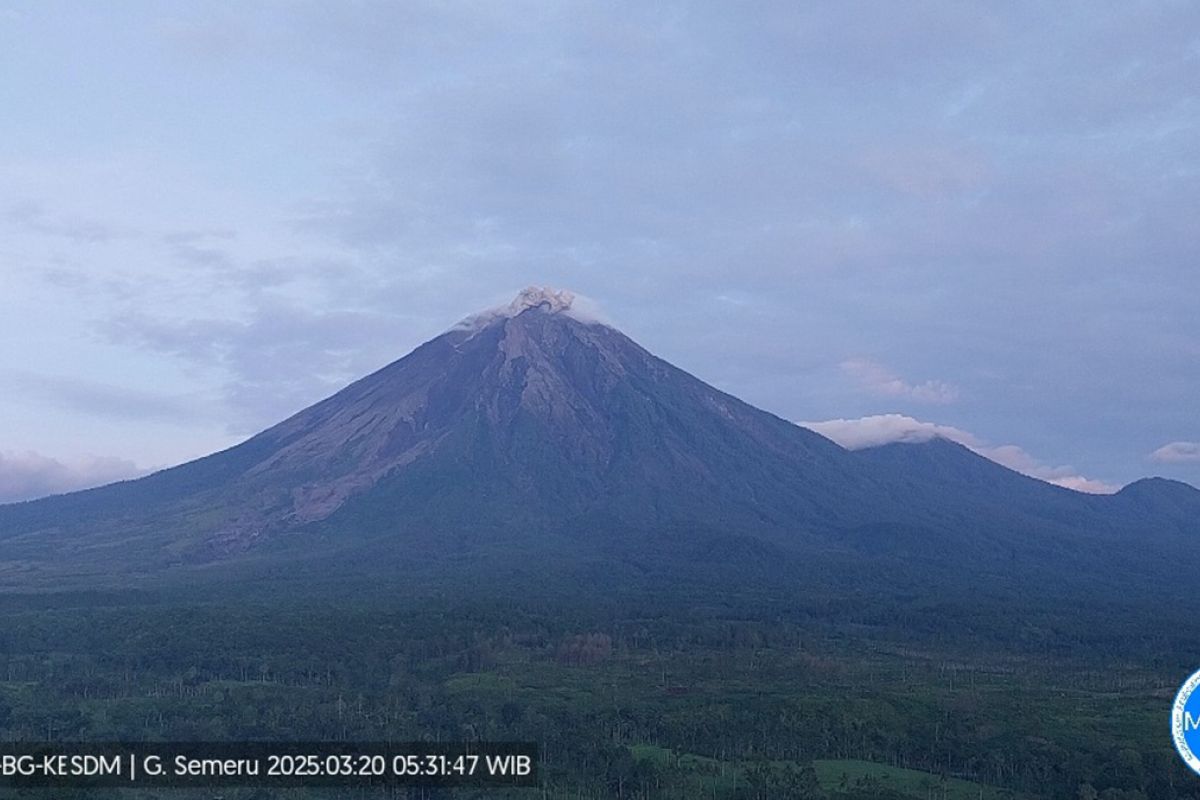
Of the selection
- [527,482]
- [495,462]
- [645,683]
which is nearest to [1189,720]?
[645,683]

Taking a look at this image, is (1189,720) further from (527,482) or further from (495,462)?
(495,462)

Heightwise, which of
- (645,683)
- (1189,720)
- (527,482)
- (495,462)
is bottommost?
(645,683)

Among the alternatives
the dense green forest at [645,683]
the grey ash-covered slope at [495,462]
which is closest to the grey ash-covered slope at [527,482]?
the grey ash-covered slope at [495,462]

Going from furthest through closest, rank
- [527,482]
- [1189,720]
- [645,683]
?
1. [527,482]
2. [645,683]
3. [1189,720]

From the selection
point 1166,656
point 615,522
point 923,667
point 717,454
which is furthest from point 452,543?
point 1166,656

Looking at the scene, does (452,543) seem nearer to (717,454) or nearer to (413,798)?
(717,454)

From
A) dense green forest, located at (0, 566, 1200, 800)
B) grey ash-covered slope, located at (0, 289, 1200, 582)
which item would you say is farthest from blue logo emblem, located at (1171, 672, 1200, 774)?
grey ash-covered slope, located at (0, 289, 1200, 582)
